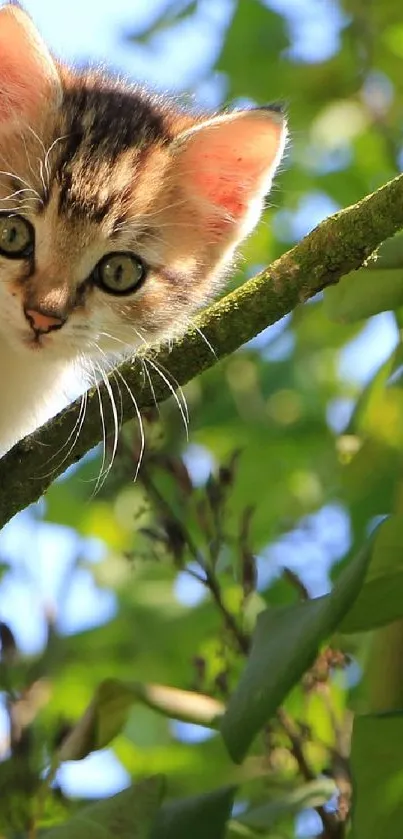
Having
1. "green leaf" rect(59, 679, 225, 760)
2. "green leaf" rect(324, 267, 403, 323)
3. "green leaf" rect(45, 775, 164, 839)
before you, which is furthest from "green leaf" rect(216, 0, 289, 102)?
"green leaf" rect(45, 775, 164, 839)

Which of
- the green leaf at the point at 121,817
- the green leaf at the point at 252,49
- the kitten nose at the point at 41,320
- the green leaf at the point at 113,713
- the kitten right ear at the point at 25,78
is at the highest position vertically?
the kitten right ear at the point at 25,78

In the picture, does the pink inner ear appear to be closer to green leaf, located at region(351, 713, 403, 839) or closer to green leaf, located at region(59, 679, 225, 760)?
green leaf, located at region(59, 679, 225, 760)

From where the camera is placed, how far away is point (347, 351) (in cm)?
272

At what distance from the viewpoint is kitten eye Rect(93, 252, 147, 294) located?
68.4 inches

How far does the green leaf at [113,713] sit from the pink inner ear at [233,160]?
0.93 m

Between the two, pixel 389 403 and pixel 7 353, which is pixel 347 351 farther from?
pixel 7 353

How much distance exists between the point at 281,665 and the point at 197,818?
204 millimetres

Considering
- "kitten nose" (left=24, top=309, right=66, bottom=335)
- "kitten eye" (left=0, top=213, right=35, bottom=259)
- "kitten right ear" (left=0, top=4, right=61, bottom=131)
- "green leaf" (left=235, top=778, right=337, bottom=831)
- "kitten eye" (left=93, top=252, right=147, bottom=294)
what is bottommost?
"green leaf" (left=235, top=778, right=337, bottom=831)

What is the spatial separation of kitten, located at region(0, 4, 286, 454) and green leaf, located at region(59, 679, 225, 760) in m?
0.59

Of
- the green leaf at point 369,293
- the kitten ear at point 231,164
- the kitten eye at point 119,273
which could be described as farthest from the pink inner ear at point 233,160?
the green leaf at point 369,293

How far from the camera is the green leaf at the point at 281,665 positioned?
1.03 m

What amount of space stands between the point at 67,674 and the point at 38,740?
0.52 ft

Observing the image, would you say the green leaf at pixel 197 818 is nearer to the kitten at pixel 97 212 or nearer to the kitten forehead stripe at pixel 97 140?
the kitten at pixel 97 212

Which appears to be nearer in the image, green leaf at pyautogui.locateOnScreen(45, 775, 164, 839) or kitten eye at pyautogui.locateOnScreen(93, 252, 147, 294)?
green leaf at pyautogui.locateOnScreen(45, 775, 164, 839)
